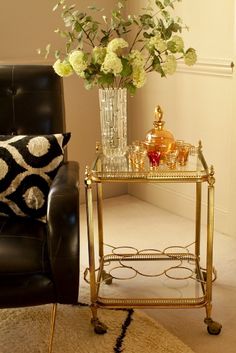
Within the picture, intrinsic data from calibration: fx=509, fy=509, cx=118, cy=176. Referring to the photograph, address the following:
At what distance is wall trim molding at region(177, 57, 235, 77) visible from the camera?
A: 2594mm

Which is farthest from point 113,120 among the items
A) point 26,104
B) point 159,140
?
point 26,104

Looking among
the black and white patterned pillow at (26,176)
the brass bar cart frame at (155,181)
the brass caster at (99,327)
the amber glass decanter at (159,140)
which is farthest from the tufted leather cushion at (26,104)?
the brass caster at (99,327)

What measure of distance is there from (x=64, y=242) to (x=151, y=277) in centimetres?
83

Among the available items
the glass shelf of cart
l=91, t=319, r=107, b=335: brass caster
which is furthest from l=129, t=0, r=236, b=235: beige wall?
l=91, t=319, r=107, b=335: brass caster

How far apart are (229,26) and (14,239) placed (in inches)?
62.0

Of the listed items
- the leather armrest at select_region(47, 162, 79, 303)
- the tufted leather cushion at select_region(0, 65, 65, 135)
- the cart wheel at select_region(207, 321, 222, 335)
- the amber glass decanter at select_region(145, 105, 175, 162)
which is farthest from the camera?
the tufted leather cushion at select_region(0, 65, 65, 135)

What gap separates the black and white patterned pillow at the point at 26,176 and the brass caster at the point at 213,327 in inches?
28.1

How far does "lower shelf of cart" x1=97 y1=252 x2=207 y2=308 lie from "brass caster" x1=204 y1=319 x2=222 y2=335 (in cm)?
15

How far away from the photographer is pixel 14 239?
169cm

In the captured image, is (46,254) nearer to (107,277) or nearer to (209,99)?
(107,277)

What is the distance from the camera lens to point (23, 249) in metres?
1.63

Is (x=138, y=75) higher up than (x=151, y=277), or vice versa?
(x=138, y=75)

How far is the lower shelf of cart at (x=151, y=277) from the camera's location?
213 cm

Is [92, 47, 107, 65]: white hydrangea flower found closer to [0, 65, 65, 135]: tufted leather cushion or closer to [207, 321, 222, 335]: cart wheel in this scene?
[0, 65, 65, 135]: tufted leather cushion
